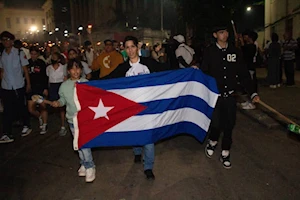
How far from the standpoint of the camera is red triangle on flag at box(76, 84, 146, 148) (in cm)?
448

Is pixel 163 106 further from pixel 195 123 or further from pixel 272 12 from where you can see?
pixel 272 12

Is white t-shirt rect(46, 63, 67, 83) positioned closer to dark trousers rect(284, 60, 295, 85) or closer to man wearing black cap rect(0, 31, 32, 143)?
man wearing black cap rect(0, 31, 32, 143)

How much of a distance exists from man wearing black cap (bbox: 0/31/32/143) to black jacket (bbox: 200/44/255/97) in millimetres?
4193

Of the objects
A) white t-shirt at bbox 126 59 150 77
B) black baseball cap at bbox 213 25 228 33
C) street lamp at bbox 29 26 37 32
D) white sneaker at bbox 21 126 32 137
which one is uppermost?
street lamp at bbox 29 26 37 32

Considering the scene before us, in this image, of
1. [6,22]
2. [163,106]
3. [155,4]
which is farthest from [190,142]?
[6,22]

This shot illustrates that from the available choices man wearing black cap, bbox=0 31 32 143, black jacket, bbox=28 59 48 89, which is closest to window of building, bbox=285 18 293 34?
black jacket, bbox=28 59 48 89

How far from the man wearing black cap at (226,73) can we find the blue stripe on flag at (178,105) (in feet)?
0.58

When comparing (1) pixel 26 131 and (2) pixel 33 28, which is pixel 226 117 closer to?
(1) pixel 26 131

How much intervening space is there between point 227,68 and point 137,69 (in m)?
1.30

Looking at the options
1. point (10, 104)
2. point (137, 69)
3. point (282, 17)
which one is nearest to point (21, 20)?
point (282, 17)

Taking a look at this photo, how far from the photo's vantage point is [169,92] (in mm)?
4711

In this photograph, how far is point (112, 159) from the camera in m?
5.64

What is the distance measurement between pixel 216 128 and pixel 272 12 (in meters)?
22.1

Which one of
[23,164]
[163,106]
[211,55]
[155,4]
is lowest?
[23,164]
